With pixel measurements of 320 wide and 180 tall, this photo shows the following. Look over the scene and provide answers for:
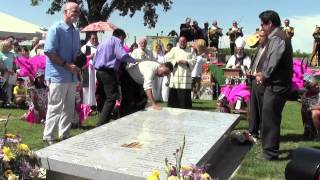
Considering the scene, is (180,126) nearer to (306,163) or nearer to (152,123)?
(152,123)

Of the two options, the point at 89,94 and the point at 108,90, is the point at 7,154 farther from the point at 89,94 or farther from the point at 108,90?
the point at 89,94

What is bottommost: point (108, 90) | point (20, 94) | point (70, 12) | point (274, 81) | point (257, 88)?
point (20, 94)

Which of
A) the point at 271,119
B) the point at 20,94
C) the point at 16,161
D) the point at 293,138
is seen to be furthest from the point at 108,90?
the point at 20,94

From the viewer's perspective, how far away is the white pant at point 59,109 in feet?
21.9

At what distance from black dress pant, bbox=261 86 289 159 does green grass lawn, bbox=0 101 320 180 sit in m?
0.17

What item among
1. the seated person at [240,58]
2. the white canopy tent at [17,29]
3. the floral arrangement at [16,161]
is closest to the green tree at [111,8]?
the white canopy tent at [17,29]

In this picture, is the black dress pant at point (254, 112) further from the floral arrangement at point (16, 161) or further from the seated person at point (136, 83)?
the floral arrangement at point (16, 161)

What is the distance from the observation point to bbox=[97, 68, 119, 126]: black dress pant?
26.2 ft

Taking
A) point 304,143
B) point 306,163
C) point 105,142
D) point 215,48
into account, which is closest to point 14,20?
point 215,48

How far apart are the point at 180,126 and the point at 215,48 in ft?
51.9

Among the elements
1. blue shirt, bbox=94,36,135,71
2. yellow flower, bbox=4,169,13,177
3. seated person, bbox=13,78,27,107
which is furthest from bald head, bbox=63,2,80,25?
seated person, bbox=13,78,27,107

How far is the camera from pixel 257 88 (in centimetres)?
754

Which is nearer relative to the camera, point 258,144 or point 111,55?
point 258,144

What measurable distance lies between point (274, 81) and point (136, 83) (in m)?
2.50
